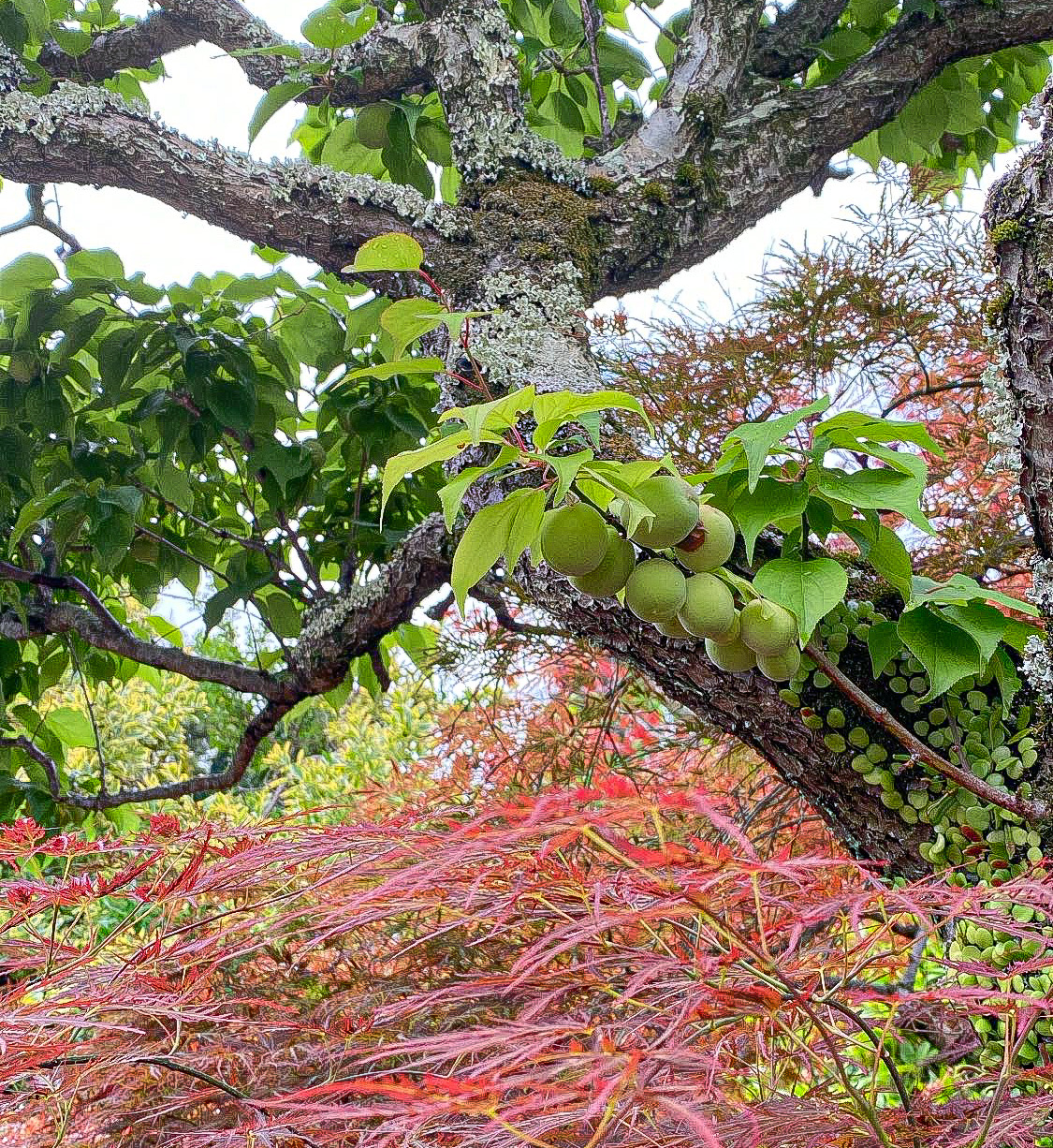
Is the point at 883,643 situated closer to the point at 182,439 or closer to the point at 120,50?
the point at 182,439

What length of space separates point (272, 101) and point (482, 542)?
76 centimetres

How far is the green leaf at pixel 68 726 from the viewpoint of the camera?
56.2 inches

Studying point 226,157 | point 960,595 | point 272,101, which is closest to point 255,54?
point 272,101

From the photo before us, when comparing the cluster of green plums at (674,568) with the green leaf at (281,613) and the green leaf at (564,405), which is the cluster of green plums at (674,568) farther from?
the green leaf at (281,613)

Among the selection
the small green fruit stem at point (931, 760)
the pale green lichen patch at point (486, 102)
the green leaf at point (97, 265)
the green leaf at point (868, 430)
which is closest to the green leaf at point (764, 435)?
the green leaf at point (868, 430)

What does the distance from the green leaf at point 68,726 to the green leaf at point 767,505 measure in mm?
1160

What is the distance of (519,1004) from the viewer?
48cm

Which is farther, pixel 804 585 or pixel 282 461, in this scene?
pixel 282 461

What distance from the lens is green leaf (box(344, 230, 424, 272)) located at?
1.76ft

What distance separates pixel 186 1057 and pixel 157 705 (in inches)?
143

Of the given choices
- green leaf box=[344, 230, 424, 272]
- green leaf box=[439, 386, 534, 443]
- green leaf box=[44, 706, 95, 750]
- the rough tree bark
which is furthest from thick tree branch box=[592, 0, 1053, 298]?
green leaf box=[44, 706, 95, 750]

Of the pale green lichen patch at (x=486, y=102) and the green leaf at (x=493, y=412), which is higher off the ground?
the pale green lichen patch at (x=486, y=102)

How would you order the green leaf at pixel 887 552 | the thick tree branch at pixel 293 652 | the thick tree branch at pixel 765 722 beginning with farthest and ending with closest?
the thick tree branch at pixel 293 652
the thick tree branch at pixel 765 722
the green leaf at pixel 887 552

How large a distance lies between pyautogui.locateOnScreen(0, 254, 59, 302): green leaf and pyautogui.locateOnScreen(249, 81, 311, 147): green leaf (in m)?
0.26
